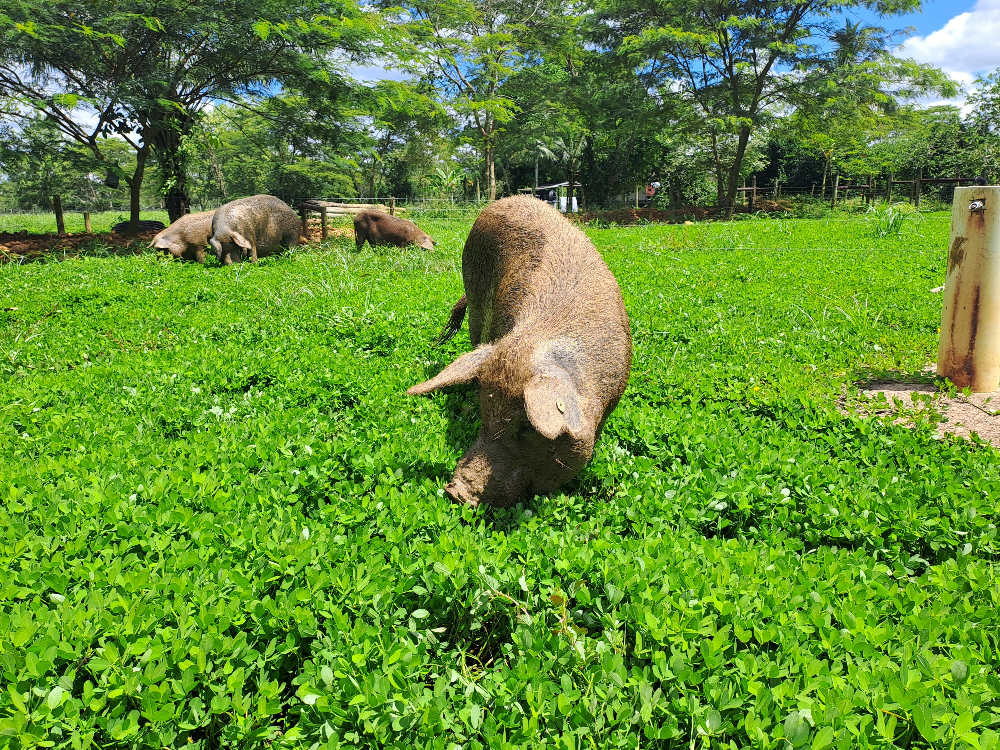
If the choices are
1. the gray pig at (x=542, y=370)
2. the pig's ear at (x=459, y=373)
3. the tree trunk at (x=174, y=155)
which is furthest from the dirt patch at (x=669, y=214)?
the pig's ear at (x=459, y=373)

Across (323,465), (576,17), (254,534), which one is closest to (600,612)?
(254,534)

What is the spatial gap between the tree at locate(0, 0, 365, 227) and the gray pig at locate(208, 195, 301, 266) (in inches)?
110

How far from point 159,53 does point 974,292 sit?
1786 centimetres

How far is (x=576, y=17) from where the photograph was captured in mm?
32375

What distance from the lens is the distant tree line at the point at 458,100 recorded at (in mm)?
14320

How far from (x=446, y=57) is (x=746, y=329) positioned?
94.1 ft

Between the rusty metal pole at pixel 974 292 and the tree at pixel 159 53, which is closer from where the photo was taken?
the rusty metal pole at pixel 974 292

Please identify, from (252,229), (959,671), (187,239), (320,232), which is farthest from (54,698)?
(320,232)

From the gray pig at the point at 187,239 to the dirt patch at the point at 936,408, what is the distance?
1244 centimetres

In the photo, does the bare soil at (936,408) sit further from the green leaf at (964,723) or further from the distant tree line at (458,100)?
the distant tree line at (458,100)

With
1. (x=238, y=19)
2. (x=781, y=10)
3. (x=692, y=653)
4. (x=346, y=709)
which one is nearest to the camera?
(x=346, y=709)

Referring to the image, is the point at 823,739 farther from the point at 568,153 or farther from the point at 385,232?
the point at 568,153

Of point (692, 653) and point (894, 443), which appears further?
point (894, 443)

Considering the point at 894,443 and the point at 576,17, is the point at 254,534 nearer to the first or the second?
the point at 894,443
